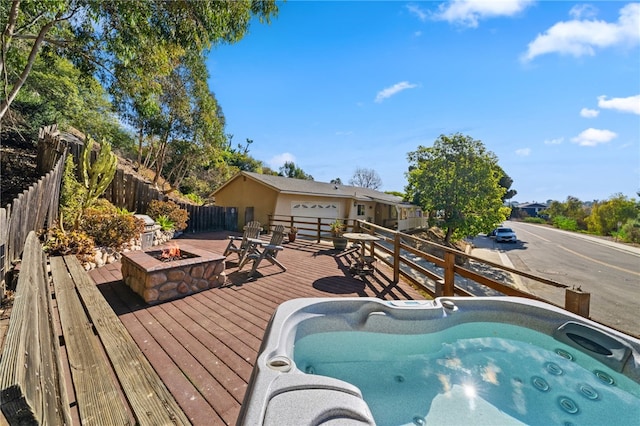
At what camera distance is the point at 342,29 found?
7965 mm

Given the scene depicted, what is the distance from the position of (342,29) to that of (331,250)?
22.9 ft

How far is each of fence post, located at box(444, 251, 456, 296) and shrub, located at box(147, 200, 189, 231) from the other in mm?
9370

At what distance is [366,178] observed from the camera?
44.2 meters

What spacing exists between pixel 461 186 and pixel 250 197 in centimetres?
1299

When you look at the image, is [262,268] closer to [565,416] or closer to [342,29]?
[565,416]

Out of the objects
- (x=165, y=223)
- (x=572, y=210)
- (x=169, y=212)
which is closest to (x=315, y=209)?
(x=169, y=212)

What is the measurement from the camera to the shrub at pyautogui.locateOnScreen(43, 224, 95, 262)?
4910 millimetres

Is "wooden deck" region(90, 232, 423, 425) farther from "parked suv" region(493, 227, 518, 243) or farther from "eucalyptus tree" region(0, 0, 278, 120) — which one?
"parked suv" region(493, 227, 518, 243)

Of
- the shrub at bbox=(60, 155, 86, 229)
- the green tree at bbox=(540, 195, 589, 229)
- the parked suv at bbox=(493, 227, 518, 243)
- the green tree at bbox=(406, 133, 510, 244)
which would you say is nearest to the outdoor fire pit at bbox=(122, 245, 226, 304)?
the shrub at bbox=(60, 155, 86, 229)

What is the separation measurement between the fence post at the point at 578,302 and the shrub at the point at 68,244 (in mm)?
7711

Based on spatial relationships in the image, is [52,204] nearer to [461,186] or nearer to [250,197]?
[250,197]

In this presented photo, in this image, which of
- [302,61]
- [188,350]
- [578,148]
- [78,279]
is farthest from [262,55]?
[578,148]

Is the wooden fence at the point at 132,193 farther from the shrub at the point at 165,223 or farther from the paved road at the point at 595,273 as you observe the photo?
the paved road at the point at 595,273

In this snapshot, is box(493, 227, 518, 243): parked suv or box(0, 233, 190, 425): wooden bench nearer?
box(0, 233, 190, 425): wooden bench
